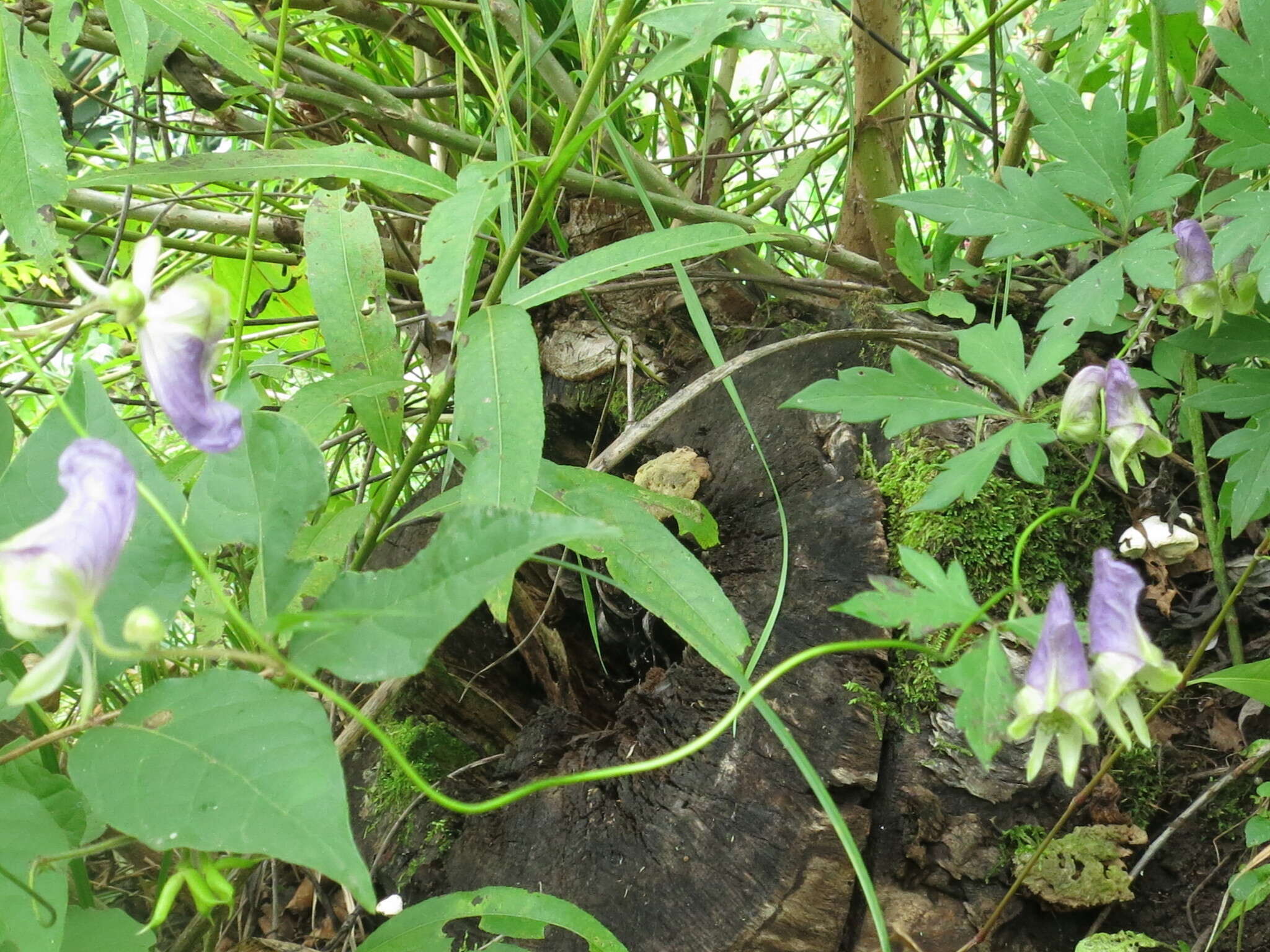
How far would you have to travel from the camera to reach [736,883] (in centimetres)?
86

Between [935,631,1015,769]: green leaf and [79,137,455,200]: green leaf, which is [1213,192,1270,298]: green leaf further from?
[79,137,455,200]: green leaf

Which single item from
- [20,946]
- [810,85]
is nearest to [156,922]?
[20,946]

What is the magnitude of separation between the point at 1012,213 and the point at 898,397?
225 mm

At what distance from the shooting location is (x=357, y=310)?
2.75 ft

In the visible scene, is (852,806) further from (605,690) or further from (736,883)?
(605,690)

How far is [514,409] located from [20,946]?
17.2 inches

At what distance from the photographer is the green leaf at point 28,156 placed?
87cm

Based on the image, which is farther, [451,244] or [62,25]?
[62,25]

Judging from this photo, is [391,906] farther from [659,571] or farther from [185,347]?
[185,347]

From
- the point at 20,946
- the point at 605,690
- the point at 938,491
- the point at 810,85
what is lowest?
the point at 605,690

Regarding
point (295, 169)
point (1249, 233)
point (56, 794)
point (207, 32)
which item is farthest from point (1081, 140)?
point (56, 794)

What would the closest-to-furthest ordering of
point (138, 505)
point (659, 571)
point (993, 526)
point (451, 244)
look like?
1. point (138, 505)
2. point (451, 244)
3. point (659, 571)
4. point (993, 526)

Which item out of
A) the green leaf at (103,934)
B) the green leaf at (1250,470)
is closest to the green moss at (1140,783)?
the green leaf at (1250,470)

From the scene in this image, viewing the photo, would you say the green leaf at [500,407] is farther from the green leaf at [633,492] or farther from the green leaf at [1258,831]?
the green leaf at [1258,831]
